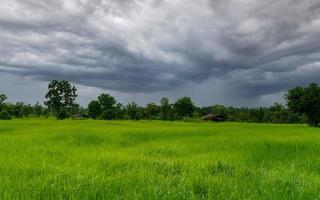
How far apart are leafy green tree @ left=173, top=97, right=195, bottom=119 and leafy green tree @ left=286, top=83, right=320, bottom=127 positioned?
41161 mm

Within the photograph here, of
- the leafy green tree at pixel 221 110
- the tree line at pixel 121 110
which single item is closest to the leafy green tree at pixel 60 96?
the tree line at pixel 121 110

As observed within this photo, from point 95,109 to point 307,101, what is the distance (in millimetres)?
53811

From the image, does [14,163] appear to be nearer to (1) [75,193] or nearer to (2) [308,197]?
(1) [75,193]

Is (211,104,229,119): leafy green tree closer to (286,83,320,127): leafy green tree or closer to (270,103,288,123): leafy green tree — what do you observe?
(270,103,288,123): leafy green tree

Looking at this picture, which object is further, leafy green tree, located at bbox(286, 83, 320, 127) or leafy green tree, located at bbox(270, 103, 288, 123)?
leafy green tree, located at bbox(270, 103, 288, 123)

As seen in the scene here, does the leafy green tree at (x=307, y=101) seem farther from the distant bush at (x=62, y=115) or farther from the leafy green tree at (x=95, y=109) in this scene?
the distant bush at (x=62, y=115)

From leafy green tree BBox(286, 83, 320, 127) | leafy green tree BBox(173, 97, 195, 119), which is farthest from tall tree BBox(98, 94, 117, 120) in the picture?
leafy green tree BBox(286, 83, 320, 127)

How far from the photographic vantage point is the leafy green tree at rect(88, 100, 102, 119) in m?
99.9

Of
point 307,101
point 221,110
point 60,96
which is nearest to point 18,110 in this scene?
point 60,96

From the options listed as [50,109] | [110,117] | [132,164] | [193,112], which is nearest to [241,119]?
[193,112]

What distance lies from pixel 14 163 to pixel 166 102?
100 metres

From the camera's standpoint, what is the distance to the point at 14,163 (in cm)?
1073

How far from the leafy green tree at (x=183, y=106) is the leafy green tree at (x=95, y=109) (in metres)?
23.5

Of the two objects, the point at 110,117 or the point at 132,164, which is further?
the point at 110,117
